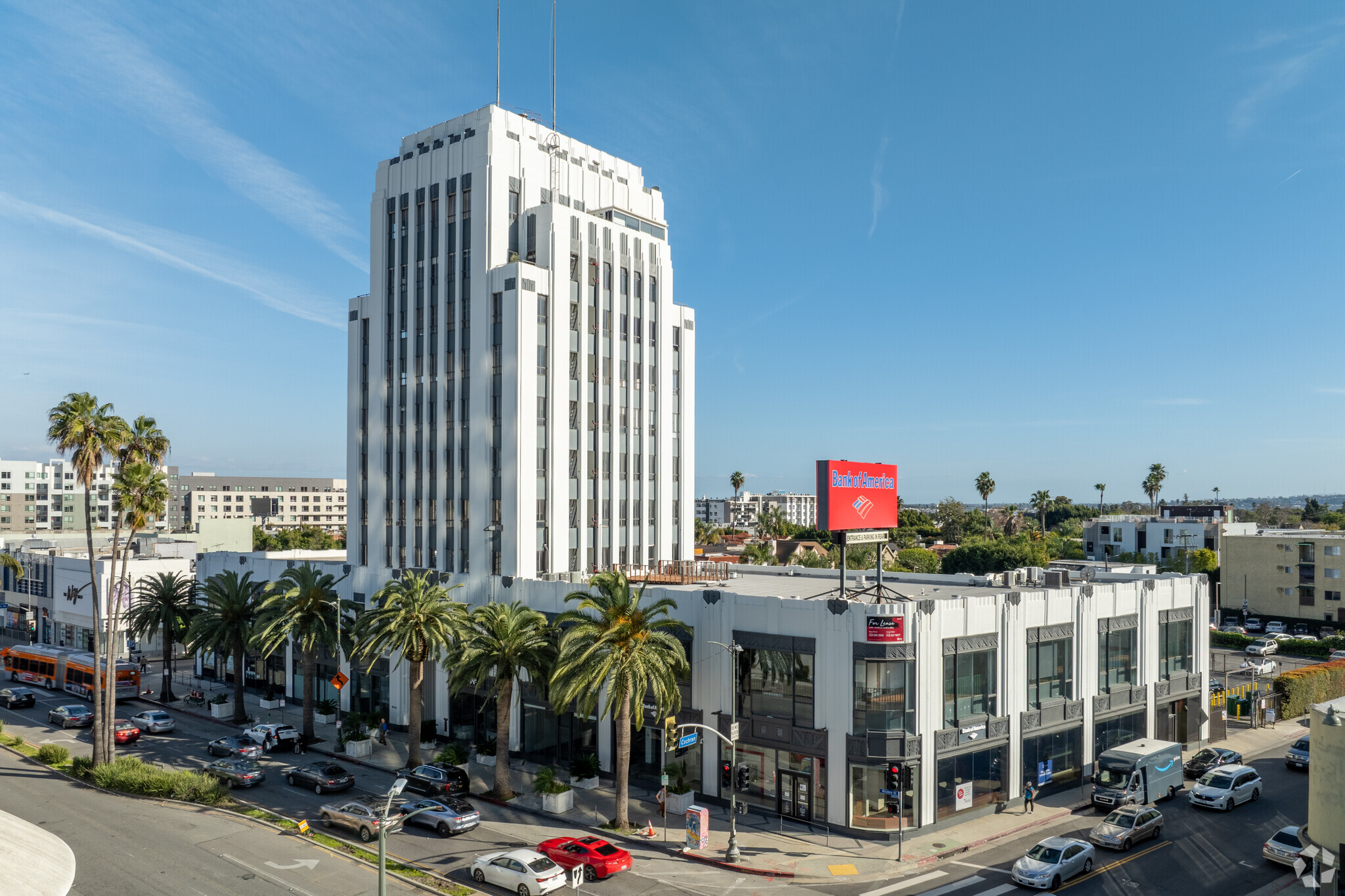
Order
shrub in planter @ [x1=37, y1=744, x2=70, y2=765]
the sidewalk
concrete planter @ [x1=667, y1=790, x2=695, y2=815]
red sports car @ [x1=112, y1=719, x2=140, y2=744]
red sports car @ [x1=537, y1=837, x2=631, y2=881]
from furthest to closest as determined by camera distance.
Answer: red sports car @ [x1=112, y1=719, x2=140, y2=744] < shrub in planter @ [x1=37, y1=744, x2=70, y2=765] < concrete planter @ [x1=667, y1=790, x2=695, y2=815] < the sidewalk < red sports car @ [x1=537, y1=837, x2=631, y2=881]

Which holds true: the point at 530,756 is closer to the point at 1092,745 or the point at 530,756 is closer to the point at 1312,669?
the point at 1092,745

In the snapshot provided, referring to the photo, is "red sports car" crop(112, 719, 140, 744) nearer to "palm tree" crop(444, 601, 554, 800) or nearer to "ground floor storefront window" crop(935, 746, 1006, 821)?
"palm tree" crop(444, 601, 554, 800)

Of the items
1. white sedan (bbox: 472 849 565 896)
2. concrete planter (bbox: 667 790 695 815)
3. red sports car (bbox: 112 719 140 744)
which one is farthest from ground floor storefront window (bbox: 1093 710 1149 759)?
red sports car (bbox: 112 719 140 744)

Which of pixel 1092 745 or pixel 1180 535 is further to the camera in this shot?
pixel 1180 535

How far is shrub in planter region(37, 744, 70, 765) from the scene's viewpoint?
52.2m

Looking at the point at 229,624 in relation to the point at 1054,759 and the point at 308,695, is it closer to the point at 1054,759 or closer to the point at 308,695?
the point at 308,695

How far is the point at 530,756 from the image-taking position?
176 feet

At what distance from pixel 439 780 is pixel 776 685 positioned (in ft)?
61.6

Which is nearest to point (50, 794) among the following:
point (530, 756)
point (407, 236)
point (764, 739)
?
point (530, 756)

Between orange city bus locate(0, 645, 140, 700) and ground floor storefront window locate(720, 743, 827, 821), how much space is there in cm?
5610

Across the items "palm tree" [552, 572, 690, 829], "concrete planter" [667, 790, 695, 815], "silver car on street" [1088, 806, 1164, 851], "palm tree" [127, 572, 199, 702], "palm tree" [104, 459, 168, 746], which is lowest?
"concrete planter" [667, 790, 695, 815]

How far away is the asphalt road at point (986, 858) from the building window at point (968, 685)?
600 cm

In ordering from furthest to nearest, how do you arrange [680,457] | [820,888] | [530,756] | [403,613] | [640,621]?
[680,457] < [530,756] < [403,613] < [640,621] < [820,888]

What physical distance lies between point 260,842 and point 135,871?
506cm
